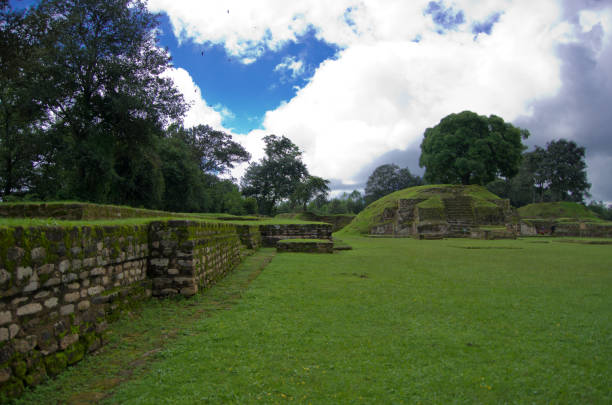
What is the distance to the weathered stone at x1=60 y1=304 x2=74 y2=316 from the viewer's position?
2549 millimetres

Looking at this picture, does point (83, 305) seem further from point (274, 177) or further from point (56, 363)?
point (274, 177)

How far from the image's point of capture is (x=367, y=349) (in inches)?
108

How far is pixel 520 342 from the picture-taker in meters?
2.91

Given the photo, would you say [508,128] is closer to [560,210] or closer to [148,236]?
[560,210]

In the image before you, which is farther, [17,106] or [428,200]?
[428,200]

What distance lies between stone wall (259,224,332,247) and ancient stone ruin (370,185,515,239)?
12983mm

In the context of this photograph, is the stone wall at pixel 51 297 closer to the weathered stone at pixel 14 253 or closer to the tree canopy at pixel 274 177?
the weathered stone at pixel 14 253

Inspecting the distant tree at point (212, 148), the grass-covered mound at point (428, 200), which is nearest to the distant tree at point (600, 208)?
the grass-covered mound at point (428, 200)

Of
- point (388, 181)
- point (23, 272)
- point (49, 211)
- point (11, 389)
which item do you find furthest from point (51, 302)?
point (388, 181)

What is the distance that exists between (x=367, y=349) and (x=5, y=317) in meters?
2.48

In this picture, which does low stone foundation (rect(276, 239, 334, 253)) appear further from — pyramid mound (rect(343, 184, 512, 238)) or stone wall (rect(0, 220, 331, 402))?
pyramid mound (rect(343, 184, 512, 238))

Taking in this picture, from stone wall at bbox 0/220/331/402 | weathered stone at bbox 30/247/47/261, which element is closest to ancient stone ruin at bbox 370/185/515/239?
stone wall at bbox 0/220/331/402

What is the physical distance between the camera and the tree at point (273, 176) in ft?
150

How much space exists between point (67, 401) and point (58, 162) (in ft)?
54.1
